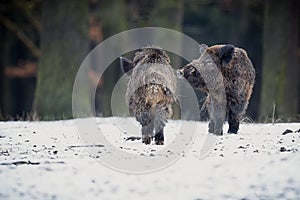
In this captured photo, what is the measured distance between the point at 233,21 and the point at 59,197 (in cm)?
2164

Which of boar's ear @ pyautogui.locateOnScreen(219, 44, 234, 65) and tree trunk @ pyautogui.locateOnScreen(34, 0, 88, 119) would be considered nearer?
boar's ear @ pyautogui.locateOnScreen(219, 44, 234, 65)

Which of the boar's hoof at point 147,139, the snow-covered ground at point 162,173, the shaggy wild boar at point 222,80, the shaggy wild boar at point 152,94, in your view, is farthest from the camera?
the shaggy wild boar at point 222,80

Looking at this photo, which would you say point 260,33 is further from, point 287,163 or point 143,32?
point 287,163

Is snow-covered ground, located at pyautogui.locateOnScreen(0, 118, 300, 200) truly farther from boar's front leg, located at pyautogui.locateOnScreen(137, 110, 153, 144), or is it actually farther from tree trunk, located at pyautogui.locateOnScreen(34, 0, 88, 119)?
tree trunk, located at pyautogui.locateOnScreen(34, 0, 88, 119)

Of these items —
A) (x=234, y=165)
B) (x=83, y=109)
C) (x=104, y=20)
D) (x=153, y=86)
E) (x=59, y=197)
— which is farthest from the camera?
(x=104, y=20)

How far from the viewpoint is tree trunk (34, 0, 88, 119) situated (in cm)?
1767

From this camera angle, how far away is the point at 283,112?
717 inches

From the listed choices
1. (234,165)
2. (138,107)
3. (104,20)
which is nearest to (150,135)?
(138,107)

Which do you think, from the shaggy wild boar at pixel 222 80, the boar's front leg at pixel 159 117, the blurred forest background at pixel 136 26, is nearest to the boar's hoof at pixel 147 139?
the boar's front leg at pixel 159 117

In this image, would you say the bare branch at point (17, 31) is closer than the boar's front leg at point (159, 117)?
No

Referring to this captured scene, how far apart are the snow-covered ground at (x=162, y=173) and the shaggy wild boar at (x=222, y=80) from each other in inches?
31.6

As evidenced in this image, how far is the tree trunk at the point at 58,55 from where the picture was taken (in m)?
17.7

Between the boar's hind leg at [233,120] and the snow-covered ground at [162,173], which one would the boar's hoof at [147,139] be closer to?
the snow-covered ground at [162,173]

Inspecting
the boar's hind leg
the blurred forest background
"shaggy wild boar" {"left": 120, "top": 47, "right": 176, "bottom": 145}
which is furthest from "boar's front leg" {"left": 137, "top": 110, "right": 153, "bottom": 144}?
the blurred forest background
